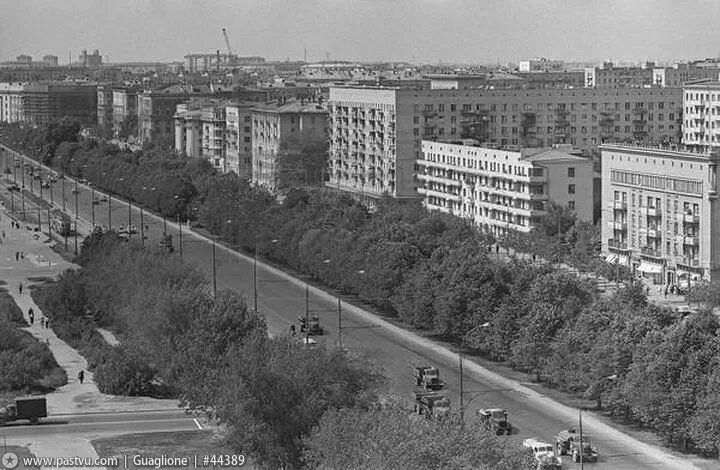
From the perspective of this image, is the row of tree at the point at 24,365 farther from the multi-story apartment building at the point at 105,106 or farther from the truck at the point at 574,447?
the multi-story apartment building at the point at 105,106

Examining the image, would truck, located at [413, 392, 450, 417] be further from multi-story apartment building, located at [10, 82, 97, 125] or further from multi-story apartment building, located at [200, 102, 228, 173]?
multi-story apartment building, located at [10, 82, 97, 125]

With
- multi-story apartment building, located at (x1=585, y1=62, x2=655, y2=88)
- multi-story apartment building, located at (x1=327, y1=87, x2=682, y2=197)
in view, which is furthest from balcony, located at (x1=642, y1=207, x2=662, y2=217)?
multi-story apartment building, located at (x1=585, y1=62, x2=655, y2=88)

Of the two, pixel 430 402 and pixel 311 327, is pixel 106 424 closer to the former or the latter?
pixel 430 402

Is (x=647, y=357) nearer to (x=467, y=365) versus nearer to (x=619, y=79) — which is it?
(x=467, y=365)

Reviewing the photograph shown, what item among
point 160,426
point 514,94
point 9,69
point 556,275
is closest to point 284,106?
point 514,94

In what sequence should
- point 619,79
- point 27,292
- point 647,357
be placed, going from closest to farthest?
1. point 647,357
2. point 27,292
3. point 619,79

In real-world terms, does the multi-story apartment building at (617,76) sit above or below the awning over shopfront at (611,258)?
above

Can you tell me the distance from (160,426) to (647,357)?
21.9ft

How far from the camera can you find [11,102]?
119 metres

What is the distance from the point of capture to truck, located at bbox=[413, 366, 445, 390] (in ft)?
87.4

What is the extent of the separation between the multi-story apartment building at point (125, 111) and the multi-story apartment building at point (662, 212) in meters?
58.4

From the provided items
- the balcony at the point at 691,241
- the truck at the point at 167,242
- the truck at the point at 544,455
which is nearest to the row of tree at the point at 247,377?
the truck at the point at 544,455

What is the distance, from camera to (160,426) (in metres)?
24.2

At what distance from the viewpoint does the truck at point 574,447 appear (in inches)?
856
